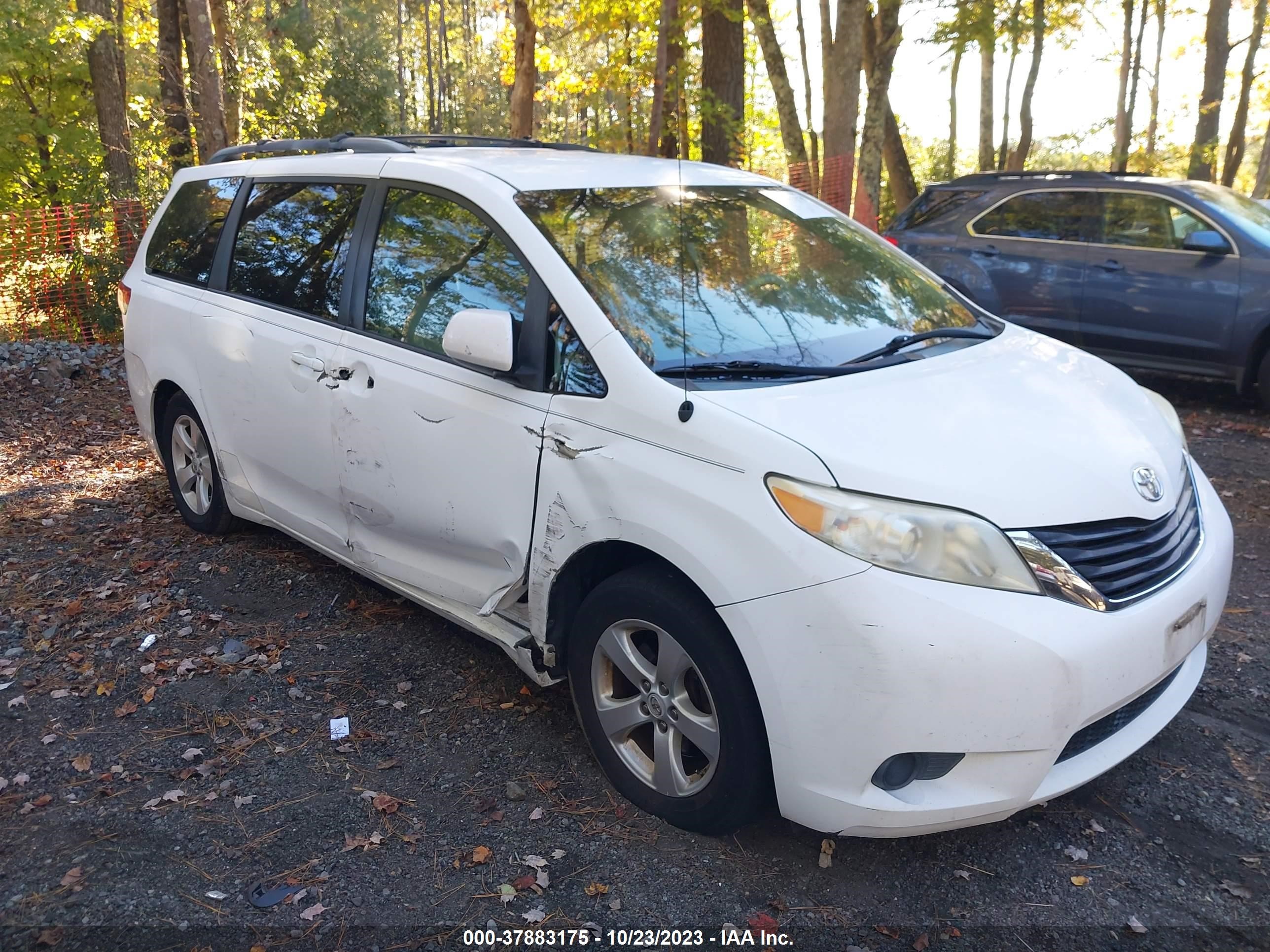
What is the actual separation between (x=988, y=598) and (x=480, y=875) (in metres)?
1.60

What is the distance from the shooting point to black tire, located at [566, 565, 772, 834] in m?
2.72

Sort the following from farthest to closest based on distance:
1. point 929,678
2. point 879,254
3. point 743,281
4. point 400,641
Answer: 1. point 400,641
2. point 879,254
3. point 743,281
4. point 929,678

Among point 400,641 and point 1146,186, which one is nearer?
point 400,641

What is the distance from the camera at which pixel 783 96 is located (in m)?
15.7

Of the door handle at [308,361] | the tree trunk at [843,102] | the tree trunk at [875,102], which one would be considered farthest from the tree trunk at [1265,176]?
the door handle at [308,361]

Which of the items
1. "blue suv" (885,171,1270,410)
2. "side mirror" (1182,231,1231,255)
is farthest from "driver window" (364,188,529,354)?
"side mirror" (1182,231,1231,255)

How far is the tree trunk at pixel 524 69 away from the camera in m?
14.7

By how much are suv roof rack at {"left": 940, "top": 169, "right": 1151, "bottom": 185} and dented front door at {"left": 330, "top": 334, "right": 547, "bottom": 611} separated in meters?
6.93

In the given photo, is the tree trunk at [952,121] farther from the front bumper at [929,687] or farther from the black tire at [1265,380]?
the front bumper at [929,687]

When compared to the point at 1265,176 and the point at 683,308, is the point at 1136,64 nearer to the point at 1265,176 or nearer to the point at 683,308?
the point at 1265,176

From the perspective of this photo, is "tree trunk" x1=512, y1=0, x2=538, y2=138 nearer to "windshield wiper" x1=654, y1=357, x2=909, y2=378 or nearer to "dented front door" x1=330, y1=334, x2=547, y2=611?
"dented front door" x1=330, y1=334, x2=547, y2=611

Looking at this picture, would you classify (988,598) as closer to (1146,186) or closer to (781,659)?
(781,659)

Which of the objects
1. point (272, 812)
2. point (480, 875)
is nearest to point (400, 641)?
point (272, 812)

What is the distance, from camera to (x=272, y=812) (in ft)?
10.6
